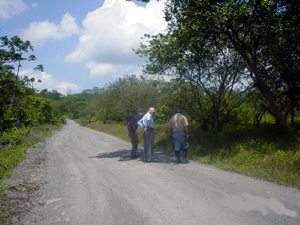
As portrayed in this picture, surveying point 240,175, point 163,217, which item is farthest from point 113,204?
point 240,175

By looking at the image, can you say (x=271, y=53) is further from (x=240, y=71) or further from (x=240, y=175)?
(x=240, y=175)

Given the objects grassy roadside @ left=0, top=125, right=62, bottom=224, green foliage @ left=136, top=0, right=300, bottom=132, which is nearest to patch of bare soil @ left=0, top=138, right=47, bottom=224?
grassy roadside @ left=0, top=125, right=62, bottom=224

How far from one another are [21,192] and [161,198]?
10.8 feet

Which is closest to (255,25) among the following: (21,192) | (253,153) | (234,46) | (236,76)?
(234,46)

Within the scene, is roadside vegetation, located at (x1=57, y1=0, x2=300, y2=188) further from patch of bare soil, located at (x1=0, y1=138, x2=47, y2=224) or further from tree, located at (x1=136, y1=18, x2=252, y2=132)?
patch of bare soil, located at (x1=0, y1=138, x2=47, y2=224)

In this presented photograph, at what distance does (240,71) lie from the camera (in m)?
10.9

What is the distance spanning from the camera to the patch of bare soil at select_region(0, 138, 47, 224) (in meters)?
4.23

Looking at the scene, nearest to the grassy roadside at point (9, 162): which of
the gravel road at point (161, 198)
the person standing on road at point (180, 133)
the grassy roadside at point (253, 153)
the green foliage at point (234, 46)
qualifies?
the gravel road at point (161, 198)

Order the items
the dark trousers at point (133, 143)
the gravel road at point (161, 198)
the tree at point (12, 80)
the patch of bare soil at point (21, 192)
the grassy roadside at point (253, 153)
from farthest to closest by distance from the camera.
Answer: the tree at point (12, 80)
the dark trousers at point (133, 143)
the grassy roadside at point (253, 153)
the patch of bare soil at point (21, 192)
the gravel road at point (161, 198)

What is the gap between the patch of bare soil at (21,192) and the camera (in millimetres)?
4230

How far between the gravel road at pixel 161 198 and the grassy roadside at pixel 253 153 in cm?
57

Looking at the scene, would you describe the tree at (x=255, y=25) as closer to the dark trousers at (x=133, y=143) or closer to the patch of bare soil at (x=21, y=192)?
the dark trousers at (x=133, y=143)

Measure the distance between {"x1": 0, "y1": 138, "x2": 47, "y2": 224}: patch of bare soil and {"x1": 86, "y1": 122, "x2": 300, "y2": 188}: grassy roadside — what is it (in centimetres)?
520

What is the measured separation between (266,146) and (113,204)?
562 centimetres
